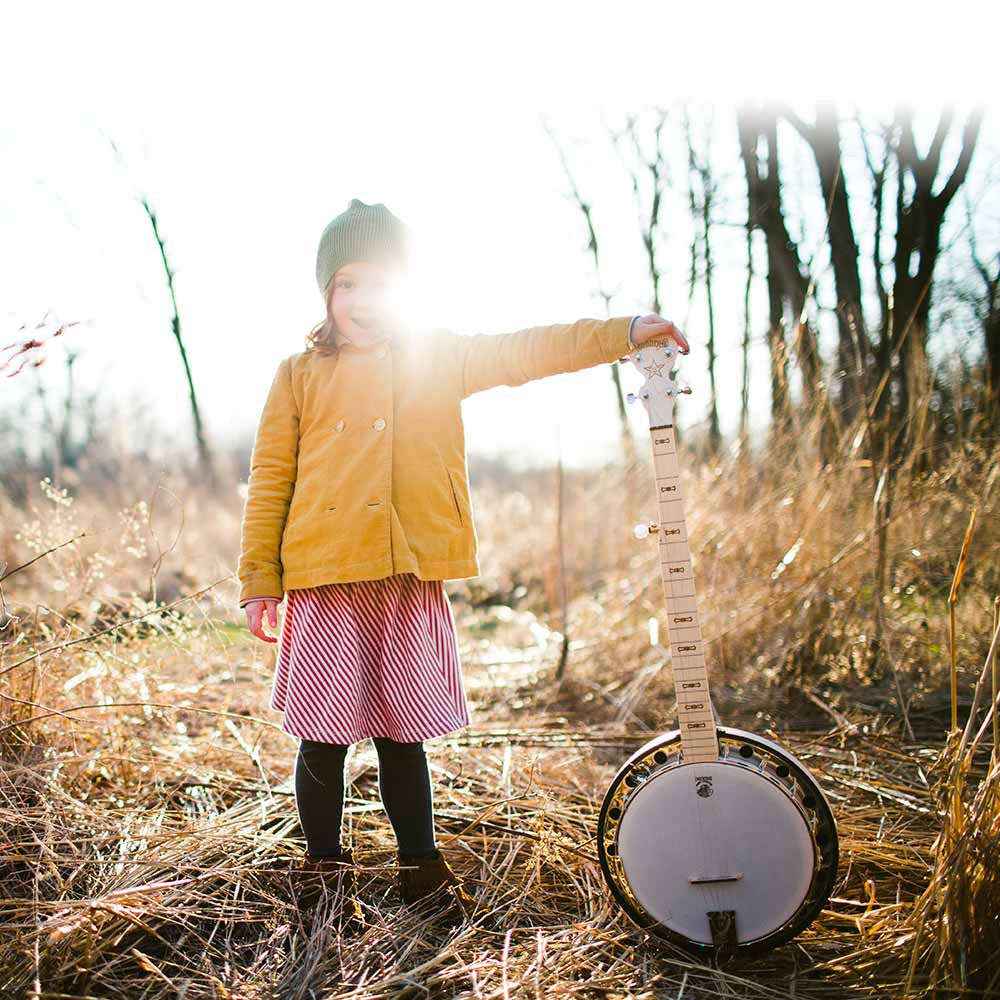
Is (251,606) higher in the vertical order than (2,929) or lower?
higher

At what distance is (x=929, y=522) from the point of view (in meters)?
3.28

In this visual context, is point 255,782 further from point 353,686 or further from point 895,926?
point 895,926

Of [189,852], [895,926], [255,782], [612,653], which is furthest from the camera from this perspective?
[612,653]

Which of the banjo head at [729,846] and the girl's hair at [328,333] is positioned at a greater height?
the girl's hair at [328,333]

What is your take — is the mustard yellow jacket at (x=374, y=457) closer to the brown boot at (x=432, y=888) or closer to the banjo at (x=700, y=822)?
the banjo at (x=700, y=822)

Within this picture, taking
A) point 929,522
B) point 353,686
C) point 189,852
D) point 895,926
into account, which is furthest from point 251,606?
point 929,522

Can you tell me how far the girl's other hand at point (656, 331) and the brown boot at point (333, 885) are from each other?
1279 millimetres

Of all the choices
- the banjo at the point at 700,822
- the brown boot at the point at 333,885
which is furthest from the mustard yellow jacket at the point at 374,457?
the brown boot at the point at 333,885

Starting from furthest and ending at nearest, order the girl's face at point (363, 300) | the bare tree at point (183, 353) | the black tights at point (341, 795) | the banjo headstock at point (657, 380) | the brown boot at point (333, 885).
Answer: the bare tree at point (183, 353) < the girl's face at point (363, 300) < the black tights at point (341, 795) < the brown boot at point (333, 885) < the banjo headstock at point (657, 380)

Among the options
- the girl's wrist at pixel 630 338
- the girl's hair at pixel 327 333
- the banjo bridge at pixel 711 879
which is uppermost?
the girl's hair at pixel 327 333

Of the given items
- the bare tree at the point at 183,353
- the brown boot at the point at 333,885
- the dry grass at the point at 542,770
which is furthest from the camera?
the bare tree at the point at 183,353

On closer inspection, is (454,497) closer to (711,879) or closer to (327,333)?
(327,333)

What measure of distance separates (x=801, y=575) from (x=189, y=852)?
2.33 metres

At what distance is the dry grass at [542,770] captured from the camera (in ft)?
4.91
